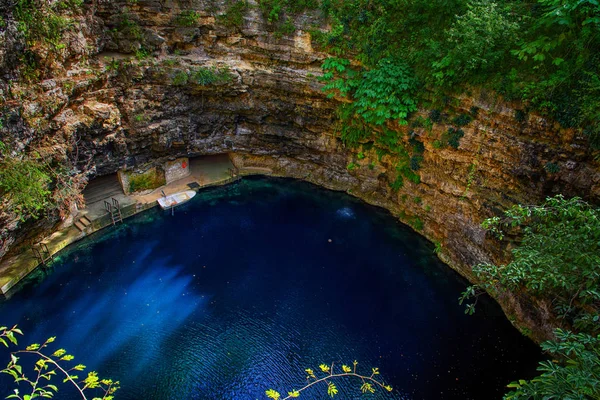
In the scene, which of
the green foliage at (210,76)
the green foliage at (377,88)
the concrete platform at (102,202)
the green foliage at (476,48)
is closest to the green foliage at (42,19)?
the green foliage at (210,76)

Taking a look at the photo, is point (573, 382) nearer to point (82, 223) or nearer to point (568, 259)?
point (568, 259)

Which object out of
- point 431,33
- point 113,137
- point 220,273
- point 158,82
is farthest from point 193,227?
point 431,33

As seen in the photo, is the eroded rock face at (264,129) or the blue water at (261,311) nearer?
the blue water at (261,311)

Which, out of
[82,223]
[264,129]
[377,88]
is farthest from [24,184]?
[377,88]

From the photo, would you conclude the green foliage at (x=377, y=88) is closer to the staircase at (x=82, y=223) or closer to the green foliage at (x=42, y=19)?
the green foliage at (x=42, y=19)

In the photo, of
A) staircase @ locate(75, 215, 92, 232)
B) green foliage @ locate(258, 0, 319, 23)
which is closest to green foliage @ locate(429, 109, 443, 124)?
green foliage @ locate(258, 0, 319, 23)

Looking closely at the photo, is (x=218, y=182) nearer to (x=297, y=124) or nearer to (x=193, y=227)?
(x=193, y=227)

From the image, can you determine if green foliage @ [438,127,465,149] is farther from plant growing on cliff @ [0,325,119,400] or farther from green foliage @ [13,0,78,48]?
green foliage @ [13,0,78,48]
